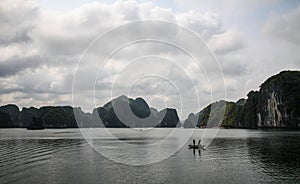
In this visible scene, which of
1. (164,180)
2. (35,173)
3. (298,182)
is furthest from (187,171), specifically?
(35,173)

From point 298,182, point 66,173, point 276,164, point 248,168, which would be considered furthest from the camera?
point 276,164

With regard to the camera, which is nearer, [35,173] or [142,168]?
[35,173]

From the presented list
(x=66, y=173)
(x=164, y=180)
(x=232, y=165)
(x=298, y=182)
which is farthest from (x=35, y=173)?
(x=298, y=182)

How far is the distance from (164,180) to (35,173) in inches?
743

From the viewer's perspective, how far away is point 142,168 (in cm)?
4603

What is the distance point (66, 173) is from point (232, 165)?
86.2ft

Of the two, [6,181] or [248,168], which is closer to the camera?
[6,181]

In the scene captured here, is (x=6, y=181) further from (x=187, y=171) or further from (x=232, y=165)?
(x=232, y=165)

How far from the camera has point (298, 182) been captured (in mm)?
35594

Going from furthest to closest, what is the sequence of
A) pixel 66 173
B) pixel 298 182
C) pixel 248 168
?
pixel 248 168 < pixel 66 173 < pixel 298 182

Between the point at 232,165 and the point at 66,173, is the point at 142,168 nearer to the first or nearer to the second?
the point at 66,173

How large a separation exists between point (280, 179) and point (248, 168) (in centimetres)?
848

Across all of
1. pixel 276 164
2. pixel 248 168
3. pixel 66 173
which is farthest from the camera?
pixel 276 164

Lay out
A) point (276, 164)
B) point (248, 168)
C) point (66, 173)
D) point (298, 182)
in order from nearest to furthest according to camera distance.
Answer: point (298, 182), point (66, 173), point (248, 168), point (276, 164)
